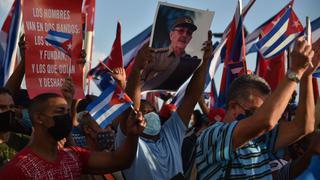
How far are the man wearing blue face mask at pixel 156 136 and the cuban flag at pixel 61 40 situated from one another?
4.19 ft

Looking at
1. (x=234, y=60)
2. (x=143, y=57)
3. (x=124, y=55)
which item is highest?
(x=143, y=57)

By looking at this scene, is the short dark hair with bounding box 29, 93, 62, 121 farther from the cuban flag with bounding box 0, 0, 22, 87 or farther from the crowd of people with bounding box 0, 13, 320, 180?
the cuban flag with bounding box 0, 0, 22, 87

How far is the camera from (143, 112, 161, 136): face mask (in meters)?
3.53

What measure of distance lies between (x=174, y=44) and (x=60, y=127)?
4.63ft

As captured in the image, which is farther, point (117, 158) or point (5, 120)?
point (5, 120)

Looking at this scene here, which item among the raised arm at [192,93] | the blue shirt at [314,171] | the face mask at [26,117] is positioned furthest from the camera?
the face mask at [26,117]

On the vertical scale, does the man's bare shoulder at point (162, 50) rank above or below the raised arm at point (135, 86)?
above

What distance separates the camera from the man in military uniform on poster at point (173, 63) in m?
3.91

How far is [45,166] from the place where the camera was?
2.86 m

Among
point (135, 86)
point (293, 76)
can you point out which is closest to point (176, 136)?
point (135, 86)

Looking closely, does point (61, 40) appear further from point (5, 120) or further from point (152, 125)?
point (152, 125)

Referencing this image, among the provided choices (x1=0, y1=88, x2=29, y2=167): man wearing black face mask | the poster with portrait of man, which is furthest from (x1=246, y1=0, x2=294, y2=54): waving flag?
(x1=0, y1=88, x2=29, y2=167): man wearing black face mask

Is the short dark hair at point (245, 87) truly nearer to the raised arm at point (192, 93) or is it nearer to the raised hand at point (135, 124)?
the raised hand at point (135, 124)

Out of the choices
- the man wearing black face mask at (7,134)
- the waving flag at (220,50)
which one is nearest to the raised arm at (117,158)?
the man wearing black face mask at (7,134)
